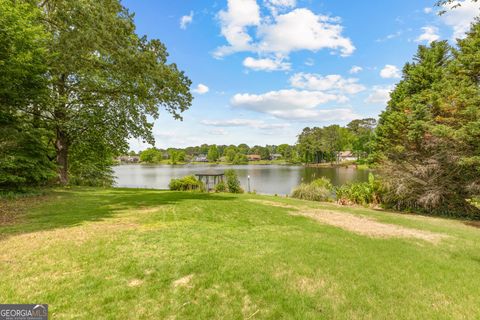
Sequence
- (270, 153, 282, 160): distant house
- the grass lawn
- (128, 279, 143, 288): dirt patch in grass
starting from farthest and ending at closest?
1. (270, 153, 282, 160): distant house
2. (128, 279, 143, 288): dirt patch in grass
3. the grass lawn

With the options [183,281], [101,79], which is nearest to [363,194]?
[183,281]

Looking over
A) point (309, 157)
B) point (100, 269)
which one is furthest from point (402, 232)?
point (309, 157)

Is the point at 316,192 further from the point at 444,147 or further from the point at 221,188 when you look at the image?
the point at 444,147

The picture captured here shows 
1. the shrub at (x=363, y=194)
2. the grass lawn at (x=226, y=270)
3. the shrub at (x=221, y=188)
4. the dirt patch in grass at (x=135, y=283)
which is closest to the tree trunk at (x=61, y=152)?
the grass lawn at (x=226, y=270)

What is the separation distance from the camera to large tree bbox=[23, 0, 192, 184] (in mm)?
9508

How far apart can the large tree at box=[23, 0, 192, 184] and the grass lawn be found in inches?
253

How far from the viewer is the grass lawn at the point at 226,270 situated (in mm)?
2977

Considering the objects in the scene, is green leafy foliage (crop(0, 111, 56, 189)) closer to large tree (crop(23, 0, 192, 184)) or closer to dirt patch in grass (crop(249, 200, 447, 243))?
large tree (crop(23, 0, 192, 184))

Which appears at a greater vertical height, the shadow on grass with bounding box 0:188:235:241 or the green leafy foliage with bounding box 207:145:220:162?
the green leafy foliage with bounding box 207:145:220:162

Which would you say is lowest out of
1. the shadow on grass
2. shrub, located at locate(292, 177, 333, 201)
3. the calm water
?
the calm water

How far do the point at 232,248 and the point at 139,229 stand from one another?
7.54ft

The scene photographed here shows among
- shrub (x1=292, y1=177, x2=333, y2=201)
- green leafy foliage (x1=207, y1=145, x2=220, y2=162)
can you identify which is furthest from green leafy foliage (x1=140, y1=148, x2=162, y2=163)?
shrub (x1=292, y1=177, x2=333, y2=201)

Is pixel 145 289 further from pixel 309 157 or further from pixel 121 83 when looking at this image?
pixel 309 157

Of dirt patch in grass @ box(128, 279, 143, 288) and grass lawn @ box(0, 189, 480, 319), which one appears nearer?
grass lawn @ box(0, 189, 480, 319)
